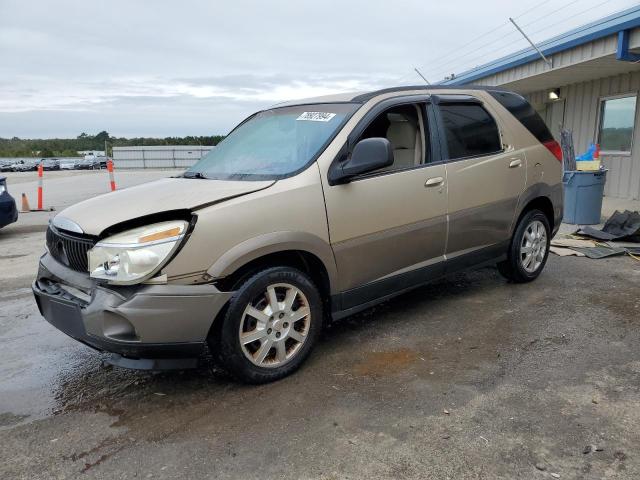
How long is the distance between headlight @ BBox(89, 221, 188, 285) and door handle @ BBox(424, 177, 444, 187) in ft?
6.52

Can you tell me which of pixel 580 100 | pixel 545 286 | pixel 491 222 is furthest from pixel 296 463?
pixel 580 100

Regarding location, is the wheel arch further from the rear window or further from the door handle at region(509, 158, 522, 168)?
the rear window

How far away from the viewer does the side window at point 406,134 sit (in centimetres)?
411

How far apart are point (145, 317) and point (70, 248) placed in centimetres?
80

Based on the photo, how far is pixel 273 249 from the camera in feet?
10.3

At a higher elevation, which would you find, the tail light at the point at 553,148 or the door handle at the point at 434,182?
the tail light at the point at 553,148

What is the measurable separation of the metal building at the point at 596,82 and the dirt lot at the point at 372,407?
20.5 ft

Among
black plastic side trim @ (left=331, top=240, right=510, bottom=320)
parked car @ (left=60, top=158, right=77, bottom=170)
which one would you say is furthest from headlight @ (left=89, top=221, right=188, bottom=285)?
parked car @ (left=60, top=158, right=77, bottom=170)

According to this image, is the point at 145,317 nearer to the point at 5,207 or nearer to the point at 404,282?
the point at 404,282

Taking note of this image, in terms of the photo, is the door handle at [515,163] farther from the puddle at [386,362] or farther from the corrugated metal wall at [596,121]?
the corrugated metal wall at [596,121]

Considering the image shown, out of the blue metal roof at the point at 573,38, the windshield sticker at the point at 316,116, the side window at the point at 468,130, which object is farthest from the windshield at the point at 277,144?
the blue metal roof at the point at 573,38

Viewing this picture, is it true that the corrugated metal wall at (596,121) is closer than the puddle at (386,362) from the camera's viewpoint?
No

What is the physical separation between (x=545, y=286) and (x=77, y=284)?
428cm

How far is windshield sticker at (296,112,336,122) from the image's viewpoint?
12.5 feet
